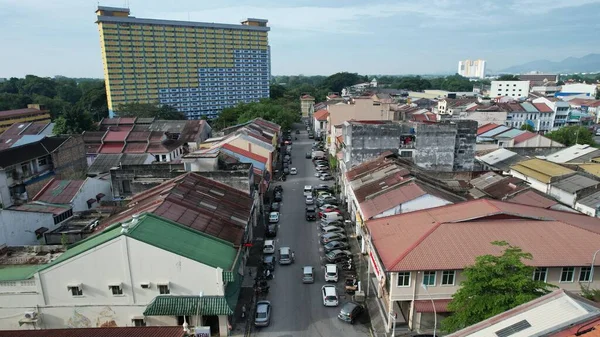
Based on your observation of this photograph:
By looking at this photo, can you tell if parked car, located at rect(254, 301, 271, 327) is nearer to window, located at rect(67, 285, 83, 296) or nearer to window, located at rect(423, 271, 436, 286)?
window, located at rect(423, 271, 436, 286)

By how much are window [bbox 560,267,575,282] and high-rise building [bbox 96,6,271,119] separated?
317 feet

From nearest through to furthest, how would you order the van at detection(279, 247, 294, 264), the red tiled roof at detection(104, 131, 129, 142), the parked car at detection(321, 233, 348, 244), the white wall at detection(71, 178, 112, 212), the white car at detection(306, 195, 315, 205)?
the van at detection(279, 247, 294, 264) < the parked car at detection(321, 233, 348, 244) < the white wall at detection(71, 178, 112, 212) < the white car at detection(306, 195, 315, 205) < the red tiled roof at detection(104, 131, 129, 142)

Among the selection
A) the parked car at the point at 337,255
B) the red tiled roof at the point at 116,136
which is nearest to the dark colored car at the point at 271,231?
the parked car at the point at 337,255

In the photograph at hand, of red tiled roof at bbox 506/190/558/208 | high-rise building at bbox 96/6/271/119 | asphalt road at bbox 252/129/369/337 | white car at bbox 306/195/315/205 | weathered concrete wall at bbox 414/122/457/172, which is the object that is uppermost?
high-rise building at bbox 96/6/271/119

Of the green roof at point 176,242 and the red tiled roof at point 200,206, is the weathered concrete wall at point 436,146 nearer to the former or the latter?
the red tiled roof at point 200,206

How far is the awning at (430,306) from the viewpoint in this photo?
19.1 metres

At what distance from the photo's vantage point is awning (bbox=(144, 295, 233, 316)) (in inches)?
734

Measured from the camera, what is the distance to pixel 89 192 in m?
34.8

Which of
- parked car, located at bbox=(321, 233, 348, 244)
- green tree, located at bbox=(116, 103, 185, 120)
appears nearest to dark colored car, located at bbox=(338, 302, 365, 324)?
parked car, located at bbox=(321, 233, 348, 244)

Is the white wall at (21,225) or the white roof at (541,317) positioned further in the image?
the white wall at (21,225)

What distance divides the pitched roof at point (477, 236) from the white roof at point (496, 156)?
2345 cm

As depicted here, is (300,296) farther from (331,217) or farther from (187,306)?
(331,217)

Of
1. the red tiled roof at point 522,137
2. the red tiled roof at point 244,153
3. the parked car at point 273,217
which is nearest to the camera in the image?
the parked car at point 273,217

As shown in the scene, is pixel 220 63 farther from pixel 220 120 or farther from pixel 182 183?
pixel 182 183
